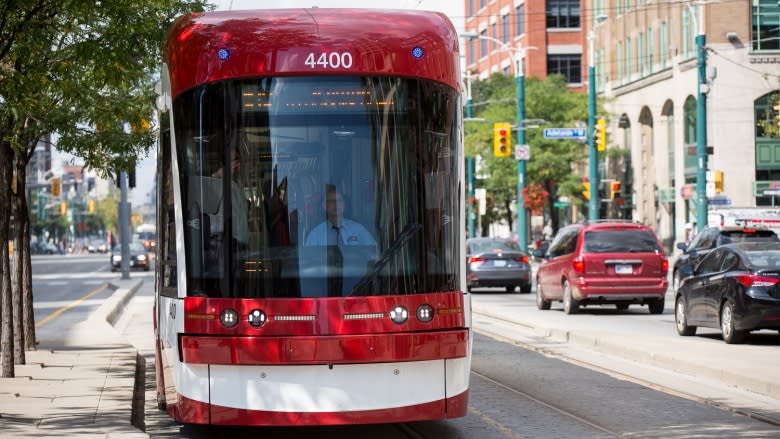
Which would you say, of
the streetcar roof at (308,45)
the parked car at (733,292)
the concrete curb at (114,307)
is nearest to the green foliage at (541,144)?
the concrete curb at (114,307)

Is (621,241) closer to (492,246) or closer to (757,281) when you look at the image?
(757,281)

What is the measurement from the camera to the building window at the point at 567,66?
280ft

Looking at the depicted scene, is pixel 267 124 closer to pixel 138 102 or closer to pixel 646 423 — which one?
pixel 646 423

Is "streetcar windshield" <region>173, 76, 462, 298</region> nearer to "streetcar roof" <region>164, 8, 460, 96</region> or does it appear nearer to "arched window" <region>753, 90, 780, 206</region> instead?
"streetcar roof" <region>164, 8, 460, 96</region>

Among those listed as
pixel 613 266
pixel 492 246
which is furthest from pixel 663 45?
pixel 613 266

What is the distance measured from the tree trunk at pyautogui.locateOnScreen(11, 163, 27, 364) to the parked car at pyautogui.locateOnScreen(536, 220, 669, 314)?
38.7ft

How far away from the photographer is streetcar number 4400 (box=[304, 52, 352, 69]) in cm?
1003

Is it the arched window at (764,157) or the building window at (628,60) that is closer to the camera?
the arched window at (764,157)

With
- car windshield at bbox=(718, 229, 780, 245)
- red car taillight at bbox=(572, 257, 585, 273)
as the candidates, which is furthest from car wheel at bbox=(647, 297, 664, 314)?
car windshield at bbox=(718, 229, 780, 245)

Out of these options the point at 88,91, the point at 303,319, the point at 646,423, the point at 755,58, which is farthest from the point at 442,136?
the point at 755,58

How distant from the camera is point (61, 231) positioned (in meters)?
198

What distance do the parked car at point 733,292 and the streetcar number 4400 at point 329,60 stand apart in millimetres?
10909

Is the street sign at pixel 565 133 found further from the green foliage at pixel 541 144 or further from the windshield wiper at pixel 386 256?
the windshield wiper at pixel 386 256

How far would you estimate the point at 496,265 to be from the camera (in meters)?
36.2
